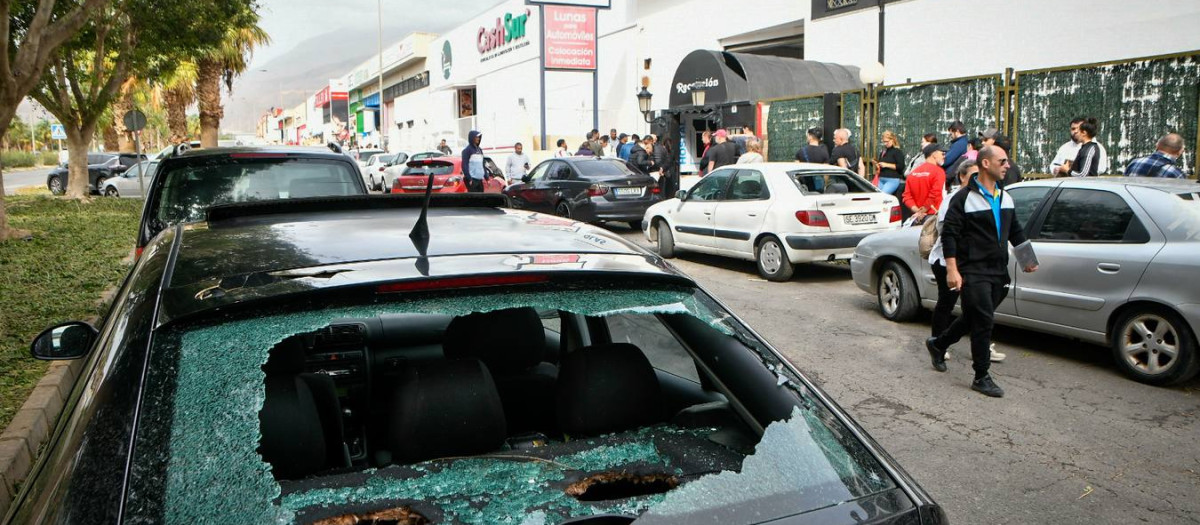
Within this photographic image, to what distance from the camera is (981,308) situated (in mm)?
5871

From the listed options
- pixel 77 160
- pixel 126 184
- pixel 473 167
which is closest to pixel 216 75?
pixel 126 184

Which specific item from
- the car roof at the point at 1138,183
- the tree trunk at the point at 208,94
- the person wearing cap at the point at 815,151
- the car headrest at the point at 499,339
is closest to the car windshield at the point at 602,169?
the person wearing cap at the point at 815,151

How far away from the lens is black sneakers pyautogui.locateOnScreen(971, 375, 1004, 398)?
5.88 m

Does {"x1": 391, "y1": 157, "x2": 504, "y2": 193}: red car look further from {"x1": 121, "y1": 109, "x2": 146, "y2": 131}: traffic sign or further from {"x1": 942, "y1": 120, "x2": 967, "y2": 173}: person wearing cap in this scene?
{"x1": 942, "y1": 120, "x2": 967, "y2": 173}: person wearing cap

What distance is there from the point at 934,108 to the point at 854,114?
1.99m

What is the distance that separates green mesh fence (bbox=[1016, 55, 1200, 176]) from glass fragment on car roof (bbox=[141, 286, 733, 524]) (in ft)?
42.6

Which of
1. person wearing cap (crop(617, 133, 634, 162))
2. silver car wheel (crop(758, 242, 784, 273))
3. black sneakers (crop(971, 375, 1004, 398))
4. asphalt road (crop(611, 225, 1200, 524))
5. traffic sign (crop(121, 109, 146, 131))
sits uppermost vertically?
traffic sign (crop(121, 109, 146, 131))

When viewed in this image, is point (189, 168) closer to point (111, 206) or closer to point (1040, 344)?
point (1040, 344)

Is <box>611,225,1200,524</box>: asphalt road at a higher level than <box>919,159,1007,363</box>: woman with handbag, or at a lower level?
lower

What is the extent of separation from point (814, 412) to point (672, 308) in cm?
41

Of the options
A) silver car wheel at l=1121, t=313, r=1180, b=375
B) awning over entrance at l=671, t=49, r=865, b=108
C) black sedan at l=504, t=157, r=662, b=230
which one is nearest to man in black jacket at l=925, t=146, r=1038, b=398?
silver car wheel at l=1121, t=313, r=1180, b=375

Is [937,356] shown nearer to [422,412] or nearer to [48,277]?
[422,412]

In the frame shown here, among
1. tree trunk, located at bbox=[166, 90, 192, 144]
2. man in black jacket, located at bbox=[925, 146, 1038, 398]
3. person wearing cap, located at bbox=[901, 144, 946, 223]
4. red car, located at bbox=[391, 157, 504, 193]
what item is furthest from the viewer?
tree trunk, located at bbox=[166, 90, 192, 144]

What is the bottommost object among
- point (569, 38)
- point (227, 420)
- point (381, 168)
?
point (227, 420)
